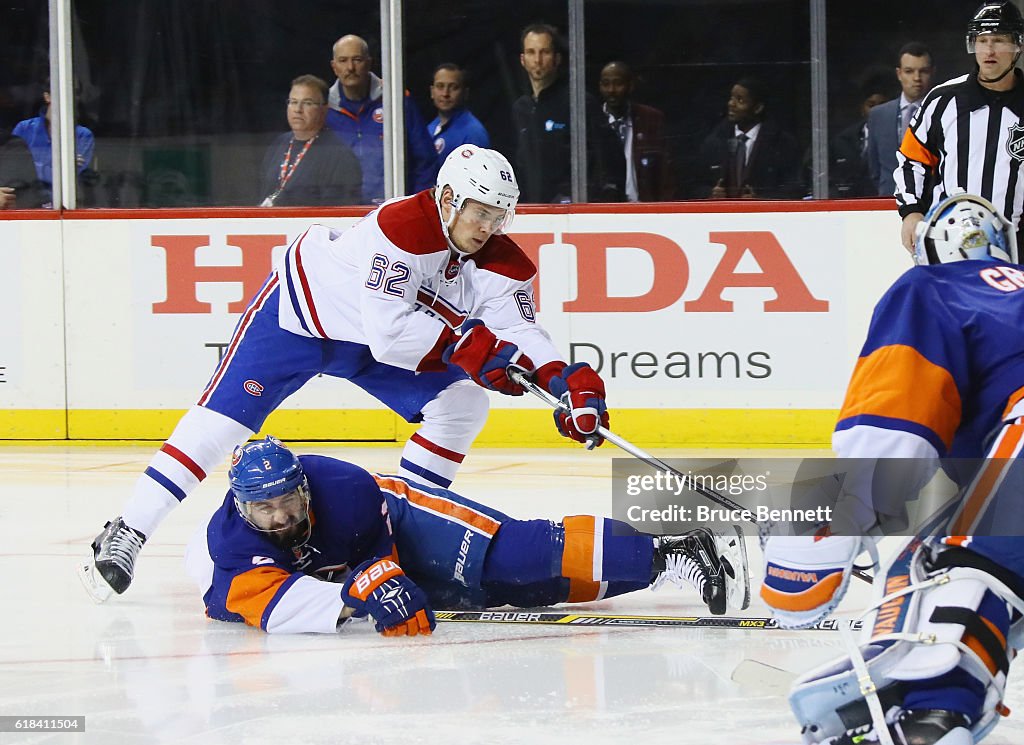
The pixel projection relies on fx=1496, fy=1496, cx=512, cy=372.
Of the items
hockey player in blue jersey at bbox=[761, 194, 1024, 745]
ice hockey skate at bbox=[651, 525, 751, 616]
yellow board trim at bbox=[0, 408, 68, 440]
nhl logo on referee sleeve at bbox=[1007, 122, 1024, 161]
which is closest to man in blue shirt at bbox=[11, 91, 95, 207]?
yellow board trim at bbox=[0, 408, 68, 440]

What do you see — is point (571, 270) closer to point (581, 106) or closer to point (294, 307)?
point (581, 106)

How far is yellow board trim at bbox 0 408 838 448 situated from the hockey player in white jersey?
2233 millimetres

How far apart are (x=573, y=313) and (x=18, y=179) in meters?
2.35

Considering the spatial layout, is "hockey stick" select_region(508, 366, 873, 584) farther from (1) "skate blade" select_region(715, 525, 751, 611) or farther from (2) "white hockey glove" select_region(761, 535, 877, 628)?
(2) "white hockey glove" select_region(761, 535, 877, 628)

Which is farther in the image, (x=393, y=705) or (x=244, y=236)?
(x=244, y=236)

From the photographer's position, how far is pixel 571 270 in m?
5.90

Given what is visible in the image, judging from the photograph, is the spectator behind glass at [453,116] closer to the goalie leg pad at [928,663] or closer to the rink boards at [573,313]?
the rink boards at [573,313]

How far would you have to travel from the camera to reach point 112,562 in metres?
3.23

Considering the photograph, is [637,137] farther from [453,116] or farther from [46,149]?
[46,149]

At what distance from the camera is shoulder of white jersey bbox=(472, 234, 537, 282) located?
3.54 metres

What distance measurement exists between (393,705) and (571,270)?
3676 millimetres

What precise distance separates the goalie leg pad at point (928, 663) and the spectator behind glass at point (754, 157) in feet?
14.0

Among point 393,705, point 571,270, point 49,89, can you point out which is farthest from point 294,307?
point 49,89

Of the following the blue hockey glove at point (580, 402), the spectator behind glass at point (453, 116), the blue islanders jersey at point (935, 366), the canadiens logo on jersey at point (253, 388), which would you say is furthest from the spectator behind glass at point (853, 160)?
the blue islanders jersey at point (935, 366)
